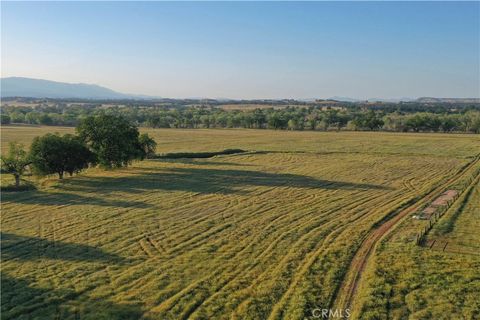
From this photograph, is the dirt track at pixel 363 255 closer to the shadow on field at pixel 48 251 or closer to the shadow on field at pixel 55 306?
the shadow on field at pixel 55 306

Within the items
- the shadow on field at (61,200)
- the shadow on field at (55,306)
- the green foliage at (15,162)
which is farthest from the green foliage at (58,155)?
the shadow on field at (55,306)

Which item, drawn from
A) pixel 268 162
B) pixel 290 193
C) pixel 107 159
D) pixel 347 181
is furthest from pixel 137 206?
pixel 268 162

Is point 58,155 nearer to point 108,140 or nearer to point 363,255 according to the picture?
point 108,140

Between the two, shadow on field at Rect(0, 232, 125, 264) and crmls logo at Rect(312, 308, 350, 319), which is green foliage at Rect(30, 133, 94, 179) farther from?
crmls logo at Rect(312, 308, 350, 319)

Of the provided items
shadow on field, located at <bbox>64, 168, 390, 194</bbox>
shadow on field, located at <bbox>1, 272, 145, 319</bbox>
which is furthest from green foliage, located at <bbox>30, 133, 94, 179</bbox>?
shadow on field, located at <bbox>1, 272, 145, 319</bbox>

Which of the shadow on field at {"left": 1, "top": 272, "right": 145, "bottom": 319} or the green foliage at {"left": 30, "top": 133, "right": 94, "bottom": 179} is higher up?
the green foliage at {"left": 30, "top": 133, "right": 94, "bottom": 179}

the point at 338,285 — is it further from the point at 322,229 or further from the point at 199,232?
the point at 199,232
